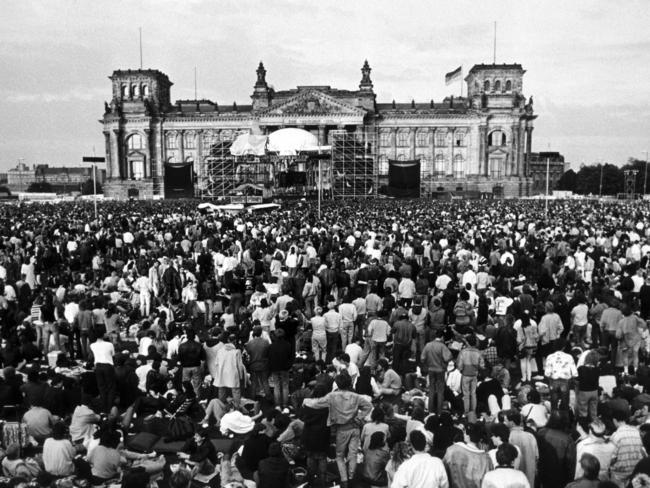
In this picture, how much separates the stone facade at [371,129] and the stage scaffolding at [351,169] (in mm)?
10371

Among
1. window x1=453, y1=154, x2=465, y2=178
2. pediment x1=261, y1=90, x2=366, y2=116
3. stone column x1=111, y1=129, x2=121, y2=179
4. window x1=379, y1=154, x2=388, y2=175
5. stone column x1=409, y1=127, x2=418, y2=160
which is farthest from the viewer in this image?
stone column x1=111, y1=129, x2=121, y2=179

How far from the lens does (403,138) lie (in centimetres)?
9256

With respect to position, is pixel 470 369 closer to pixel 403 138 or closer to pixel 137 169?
pixel 403 138

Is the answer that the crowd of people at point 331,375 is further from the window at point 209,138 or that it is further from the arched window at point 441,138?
the window at point 209,138

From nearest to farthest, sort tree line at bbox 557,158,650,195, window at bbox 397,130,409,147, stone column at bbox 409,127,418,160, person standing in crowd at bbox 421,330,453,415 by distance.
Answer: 1. person standing in crowd at bbox 421,330,453,415
2. stone column at bbox 409,127,418,160
3. window at bbox 397,130,409,147
4. tree line at bbox 557,158,650,195

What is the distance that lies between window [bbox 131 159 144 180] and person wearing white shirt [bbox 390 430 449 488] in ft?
313

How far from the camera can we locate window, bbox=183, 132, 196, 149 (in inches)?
3708

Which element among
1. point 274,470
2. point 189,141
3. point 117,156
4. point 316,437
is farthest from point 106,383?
point 117,156

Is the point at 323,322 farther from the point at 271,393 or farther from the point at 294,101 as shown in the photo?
the point at 294,101

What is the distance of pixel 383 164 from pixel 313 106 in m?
13.5

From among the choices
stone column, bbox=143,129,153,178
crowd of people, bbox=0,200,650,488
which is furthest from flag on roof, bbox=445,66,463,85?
crowd of people, bbox=0,200,650,488

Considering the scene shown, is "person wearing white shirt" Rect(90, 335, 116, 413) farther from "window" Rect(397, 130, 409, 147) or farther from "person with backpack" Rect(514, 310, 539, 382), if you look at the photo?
"window" Rect(397, 130, 409, 147)

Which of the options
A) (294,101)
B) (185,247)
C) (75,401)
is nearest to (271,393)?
(75,401)

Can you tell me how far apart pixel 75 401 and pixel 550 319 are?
7.94 meters
